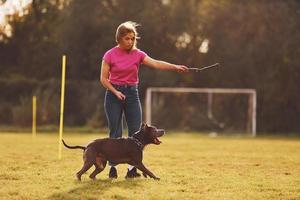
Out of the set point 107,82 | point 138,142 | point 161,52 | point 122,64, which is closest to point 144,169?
point 138,142

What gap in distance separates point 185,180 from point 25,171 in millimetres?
2411

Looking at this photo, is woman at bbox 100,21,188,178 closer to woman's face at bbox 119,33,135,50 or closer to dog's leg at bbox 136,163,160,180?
woman's face at bbox 119,33,135,50

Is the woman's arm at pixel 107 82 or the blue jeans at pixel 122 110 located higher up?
the woman's arm at pixel 107 82

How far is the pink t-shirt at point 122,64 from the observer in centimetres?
816

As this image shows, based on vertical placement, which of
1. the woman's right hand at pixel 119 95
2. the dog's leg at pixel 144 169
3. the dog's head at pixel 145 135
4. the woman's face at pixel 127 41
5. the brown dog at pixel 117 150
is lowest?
the dog's leg at pixel 144 169

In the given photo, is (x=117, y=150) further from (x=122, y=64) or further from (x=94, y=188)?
(x=122, y=64)

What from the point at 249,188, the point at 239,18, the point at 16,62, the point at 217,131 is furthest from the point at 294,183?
the point at 16,62

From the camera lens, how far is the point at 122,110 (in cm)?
841

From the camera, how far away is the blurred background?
25188 millimetres

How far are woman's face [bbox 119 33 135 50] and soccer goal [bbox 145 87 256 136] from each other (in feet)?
50.6

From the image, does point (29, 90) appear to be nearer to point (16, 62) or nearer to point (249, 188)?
point (16, 62)

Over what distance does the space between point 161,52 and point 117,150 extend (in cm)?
2088

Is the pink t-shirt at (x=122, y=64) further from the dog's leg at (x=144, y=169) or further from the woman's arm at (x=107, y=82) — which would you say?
the dog's leg at (x=144, y=169)

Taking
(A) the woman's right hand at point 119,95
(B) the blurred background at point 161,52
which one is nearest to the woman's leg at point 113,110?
(A) the woman's right hand at point 119,95
